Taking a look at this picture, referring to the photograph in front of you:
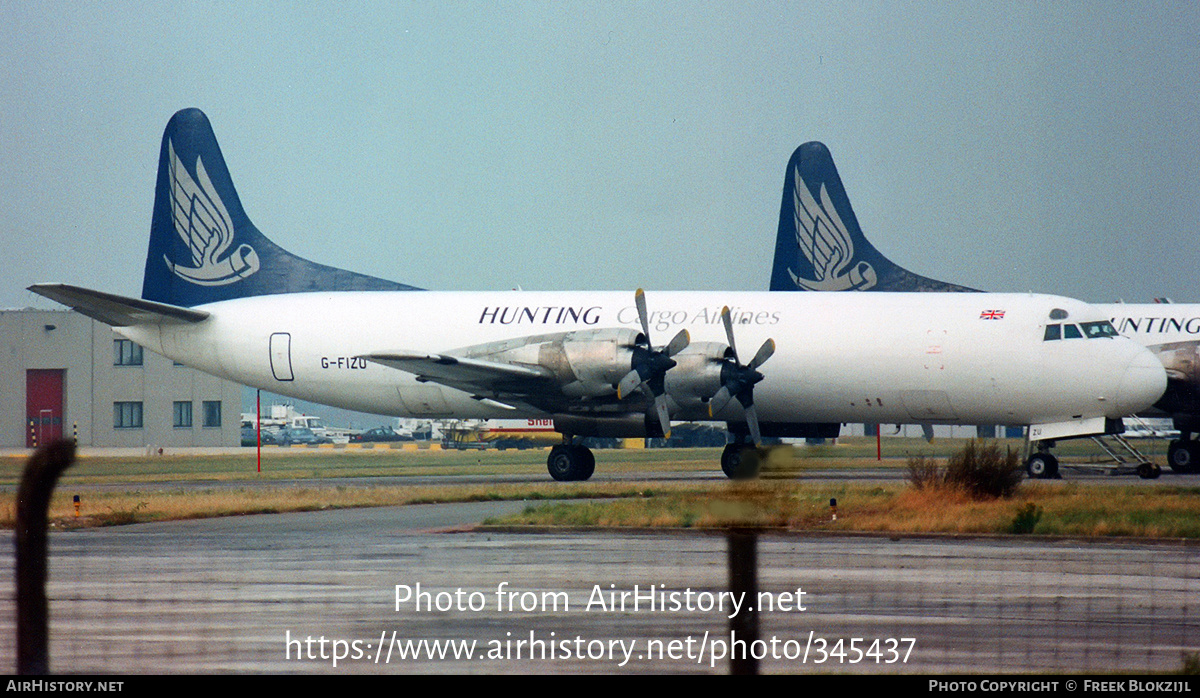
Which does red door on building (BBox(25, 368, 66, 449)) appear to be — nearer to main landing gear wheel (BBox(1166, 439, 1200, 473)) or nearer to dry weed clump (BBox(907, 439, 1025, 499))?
dry weed clump (BBox(907, 439, 1025, 499))

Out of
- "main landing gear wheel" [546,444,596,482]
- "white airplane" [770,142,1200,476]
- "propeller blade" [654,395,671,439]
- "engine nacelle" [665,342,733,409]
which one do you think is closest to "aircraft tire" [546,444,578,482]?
"main landing gear wheel" [546,444,596,482]

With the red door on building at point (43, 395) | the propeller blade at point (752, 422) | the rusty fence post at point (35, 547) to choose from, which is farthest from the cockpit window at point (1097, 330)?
the red door on building at point (43, 395)

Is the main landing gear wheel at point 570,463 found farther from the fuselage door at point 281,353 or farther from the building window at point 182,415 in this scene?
the building window at point 182,415

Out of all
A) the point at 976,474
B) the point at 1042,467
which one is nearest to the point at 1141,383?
the point at 1042,467

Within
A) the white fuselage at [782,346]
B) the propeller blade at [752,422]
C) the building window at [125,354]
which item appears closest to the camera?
the white fuselage at [782,346]

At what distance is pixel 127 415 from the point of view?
65.2 meters

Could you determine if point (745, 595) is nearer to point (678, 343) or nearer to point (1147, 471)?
point (678, 343)

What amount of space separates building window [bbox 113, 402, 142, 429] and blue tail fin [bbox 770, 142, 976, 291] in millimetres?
36062

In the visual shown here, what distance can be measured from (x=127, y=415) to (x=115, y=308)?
3479 centimetres

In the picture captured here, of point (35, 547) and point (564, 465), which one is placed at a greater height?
point (35, 547)

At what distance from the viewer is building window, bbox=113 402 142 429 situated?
64.8 meters

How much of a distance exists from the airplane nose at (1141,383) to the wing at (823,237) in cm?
1808

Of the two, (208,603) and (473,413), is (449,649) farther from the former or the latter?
(473,413)

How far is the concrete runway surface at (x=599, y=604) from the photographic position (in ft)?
29.8
